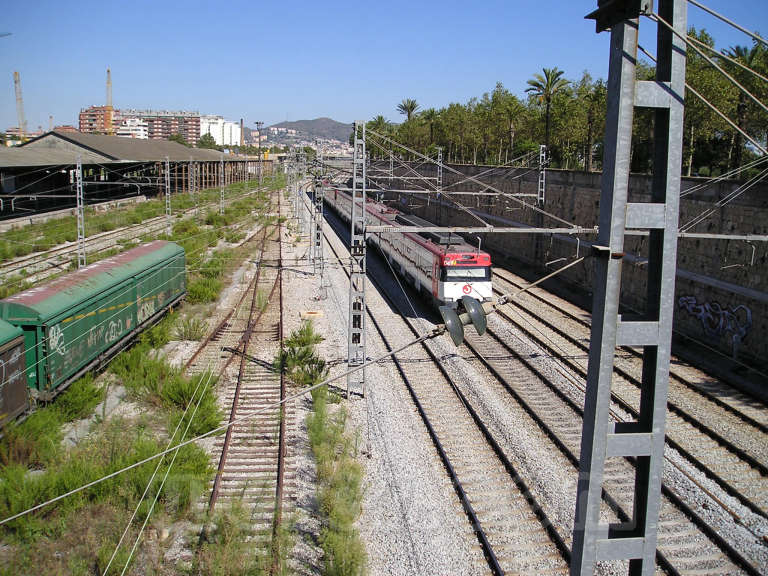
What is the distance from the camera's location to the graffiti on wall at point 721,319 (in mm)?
18609

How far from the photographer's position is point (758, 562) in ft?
29.2

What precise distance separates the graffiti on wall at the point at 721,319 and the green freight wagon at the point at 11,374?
18.2 meters

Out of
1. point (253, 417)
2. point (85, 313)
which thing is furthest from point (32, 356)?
point (253, 417)

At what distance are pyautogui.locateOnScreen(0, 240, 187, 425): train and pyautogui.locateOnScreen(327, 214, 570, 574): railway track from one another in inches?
301

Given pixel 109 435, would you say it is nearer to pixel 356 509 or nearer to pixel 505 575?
pixel 356 509

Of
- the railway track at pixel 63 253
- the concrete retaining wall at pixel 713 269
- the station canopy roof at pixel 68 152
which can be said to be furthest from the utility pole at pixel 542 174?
the station canopy roof at pixel 68 152

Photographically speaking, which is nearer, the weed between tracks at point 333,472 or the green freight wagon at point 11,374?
the weed between tracks at point 333,472

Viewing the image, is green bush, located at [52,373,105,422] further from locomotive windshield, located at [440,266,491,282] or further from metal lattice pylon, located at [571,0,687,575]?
metal lattice pylon, located at [571,0,687,575]

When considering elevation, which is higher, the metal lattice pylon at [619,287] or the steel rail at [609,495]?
the metal lattice pylon at [619,287]

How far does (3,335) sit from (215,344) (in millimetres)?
7860

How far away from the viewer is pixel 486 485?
1096cm

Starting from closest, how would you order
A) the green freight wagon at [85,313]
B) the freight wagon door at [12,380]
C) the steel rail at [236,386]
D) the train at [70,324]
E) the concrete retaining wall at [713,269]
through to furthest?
the steel rail at [236,386], the freight wagon door at [12,380], the train at [70,324], the green freight wagon at [85,313], the concrete retaining wall at [713,269]

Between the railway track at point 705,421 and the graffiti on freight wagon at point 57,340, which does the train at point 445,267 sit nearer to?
the railway track at point 705,421

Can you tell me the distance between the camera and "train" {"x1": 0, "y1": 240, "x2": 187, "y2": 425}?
38.6 ft
